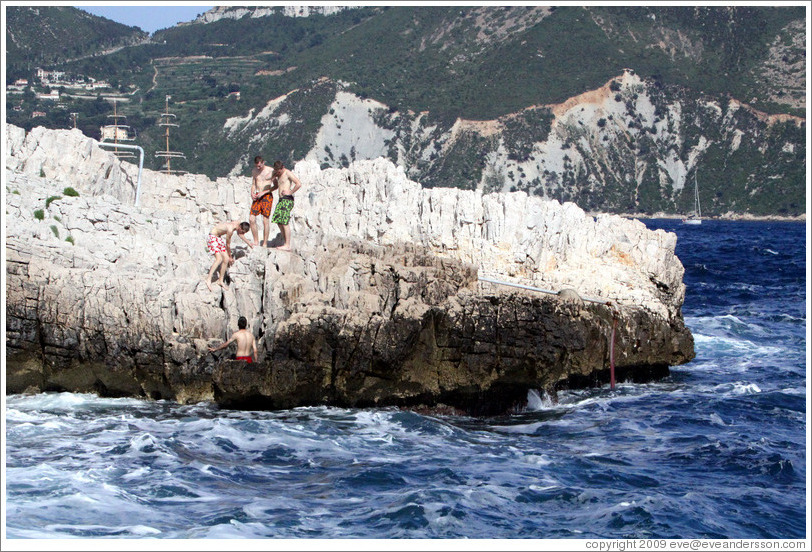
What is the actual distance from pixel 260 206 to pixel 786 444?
9586mm

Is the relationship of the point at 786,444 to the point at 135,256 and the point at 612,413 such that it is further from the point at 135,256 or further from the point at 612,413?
the point at 135,256

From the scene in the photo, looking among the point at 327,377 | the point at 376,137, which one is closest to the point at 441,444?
the point at 327,377

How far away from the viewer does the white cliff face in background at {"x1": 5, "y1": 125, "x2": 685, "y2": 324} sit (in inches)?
695

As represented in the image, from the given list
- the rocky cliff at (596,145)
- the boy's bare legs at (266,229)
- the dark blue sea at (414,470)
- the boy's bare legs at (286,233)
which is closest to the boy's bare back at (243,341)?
the dark blue sea at (414,470)

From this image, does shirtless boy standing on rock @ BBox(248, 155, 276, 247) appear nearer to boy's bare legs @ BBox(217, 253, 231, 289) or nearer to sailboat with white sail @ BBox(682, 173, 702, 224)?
boy's bare legs @ BBox(217, 253, 231, 289)

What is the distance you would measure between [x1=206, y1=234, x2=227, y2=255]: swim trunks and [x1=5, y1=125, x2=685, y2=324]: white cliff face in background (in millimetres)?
386

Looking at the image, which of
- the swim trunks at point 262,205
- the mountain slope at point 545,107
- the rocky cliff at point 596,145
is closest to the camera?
the swim trunks at point 262,205

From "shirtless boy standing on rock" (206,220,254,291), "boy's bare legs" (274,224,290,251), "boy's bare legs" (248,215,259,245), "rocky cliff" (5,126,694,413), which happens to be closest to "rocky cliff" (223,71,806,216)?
"rocky cliff" (5,126,694,413)

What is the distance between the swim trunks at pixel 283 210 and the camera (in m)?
18.3

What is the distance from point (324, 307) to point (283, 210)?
251cm

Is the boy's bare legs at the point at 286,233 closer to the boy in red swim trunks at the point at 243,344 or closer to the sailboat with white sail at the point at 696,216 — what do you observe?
the boy in red swim trunks at the point at 243,344

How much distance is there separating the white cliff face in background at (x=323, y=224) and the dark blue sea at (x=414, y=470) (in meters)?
2.41

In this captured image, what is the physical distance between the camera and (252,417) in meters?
15.7

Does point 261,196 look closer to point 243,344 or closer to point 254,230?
point 254,230
